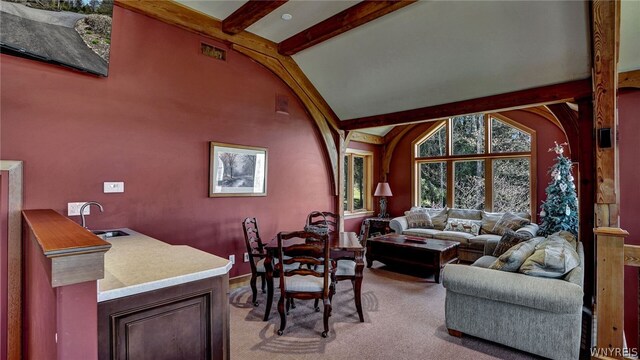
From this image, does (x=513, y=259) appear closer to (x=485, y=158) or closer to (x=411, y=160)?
(x=485, y=158)

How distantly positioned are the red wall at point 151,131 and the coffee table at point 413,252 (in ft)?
5.12

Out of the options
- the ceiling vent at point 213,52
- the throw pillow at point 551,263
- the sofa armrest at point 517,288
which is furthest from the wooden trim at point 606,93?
the ceiling vent at point 213,52

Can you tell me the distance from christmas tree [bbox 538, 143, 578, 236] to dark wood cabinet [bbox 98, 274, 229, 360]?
4.78 meters

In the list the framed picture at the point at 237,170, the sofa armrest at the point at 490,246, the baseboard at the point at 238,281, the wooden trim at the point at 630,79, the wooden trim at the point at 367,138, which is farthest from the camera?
the wooden trim at the point at 367,138

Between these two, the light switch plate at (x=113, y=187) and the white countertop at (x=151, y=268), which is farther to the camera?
the light switch plate at (x=113, y=187)

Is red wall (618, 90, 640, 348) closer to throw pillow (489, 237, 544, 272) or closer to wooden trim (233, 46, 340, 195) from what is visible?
throw pillow (489, 237, 544, 272)

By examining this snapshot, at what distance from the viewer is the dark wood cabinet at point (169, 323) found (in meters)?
1.27

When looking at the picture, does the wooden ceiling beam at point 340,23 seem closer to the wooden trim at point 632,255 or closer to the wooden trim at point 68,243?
the wooden trim at point 632,255

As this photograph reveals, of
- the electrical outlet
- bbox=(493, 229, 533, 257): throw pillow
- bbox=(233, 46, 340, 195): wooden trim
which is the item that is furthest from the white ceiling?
the electrical outlet

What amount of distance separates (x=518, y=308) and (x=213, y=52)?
165 inches

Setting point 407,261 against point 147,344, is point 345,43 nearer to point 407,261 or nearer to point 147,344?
point 407,261

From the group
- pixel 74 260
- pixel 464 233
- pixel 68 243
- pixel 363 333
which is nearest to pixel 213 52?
pixel 68 243

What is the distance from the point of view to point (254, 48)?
13.0ft

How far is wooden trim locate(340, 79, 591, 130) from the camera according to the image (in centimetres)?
350
